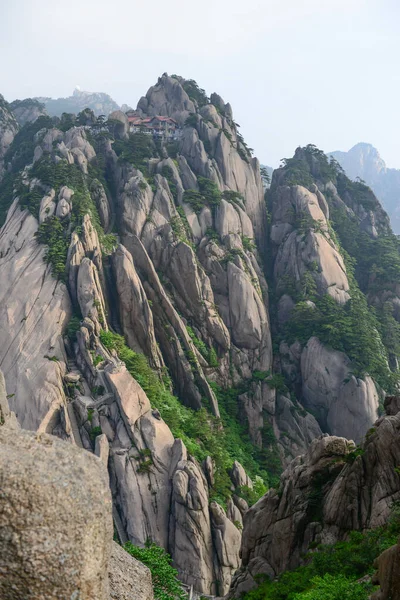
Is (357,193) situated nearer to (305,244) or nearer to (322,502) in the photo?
(305,244)

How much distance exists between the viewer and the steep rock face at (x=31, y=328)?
29.4 meters

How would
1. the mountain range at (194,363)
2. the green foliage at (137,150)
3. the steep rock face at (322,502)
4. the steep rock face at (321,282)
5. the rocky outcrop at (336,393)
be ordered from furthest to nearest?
the green foliage at (137,150) < the steep rock face at (321,282) < the rocky outcrop at (336,393) < the steep rock face at (322,502) < the mountain range at (194,363)

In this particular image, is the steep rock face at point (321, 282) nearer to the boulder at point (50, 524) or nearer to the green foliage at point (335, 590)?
the green foliage at point (335, 590)

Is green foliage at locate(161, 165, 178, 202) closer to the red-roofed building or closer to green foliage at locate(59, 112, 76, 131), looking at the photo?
the red-roofed building

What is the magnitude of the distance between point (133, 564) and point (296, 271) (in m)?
39.4

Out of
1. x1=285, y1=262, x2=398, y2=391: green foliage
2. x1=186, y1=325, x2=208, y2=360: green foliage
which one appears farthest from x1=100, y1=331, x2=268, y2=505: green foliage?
x1=285, y1=262, x2=398, y2=391: green foliage

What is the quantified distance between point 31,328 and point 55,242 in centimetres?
880

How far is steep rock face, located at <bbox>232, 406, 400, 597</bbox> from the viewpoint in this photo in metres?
17.6

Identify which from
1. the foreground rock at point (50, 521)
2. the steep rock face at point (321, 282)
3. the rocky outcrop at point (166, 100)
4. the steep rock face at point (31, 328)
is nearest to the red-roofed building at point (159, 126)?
the rocky outcrop at point (166, 100)

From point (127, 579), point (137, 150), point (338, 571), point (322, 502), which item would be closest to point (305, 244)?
point (137, 150)

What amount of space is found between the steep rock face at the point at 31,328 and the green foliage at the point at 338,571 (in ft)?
57.0

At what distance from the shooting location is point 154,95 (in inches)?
2825

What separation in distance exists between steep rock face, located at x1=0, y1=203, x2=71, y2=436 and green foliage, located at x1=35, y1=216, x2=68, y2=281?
Answer: 632mm

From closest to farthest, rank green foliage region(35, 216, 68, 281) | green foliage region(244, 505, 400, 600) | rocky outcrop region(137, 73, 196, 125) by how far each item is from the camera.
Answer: green foliage region(244, 505, 400, 600) → green foliage region(35, 216, 68, 281) → rocky outcrop region(137, 73, 196, 125)
